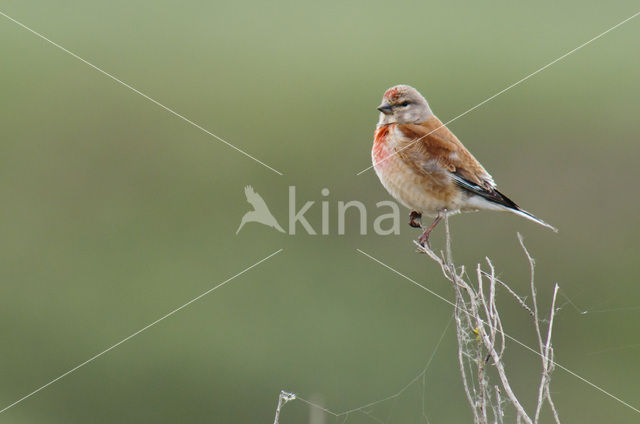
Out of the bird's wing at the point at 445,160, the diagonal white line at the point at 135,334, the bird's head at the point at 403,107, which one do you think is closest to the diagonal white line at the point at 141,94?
the diagonal white line at the point at 135,334

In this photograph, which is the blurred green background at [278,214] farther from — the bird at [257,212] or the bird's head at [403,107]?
the bird's head at [403,107]

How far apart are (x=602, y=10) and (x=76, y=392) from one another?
30.1 ft

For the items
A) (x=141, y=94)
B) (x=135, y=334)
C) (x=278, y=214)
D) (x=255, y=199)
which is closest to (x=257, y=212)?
(x=255, y=199)

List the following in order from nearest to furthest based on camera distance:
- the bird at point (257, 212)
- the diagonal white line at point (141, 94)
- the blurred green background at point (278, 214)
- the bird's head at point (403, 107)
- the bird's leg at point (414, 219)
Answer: the bird's leg at point (414, 219) < the bird's head at point (403, 107) < the blurred green background at point (278, 214) < the bird at point (257, 212) < the diagonal white line at point (141, 94)

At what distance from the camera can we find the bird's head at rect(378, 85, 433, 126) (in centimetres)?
577

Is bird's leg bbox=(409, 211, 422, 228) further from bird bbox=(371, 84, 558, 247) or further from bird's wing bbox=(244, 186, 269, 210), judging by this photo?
bird's wing bbox=(244, 186, 269, 210)

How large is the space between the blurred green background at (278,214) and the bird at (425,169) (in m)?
2.44

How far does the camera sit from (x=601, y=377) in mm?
8555

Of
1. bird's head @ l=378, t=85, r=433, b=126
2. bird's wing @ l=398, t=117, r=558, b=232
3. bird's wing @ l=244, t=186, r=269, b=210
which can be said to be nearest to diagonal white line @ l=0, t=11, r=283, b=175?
bird's wing @ l=244, t=186, r=269, b=210

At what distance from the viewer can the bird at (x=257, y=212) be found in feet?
31.9

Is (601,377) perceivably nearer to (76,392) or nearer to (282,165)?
(282,165)

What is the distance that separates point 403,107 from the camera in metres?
5.79

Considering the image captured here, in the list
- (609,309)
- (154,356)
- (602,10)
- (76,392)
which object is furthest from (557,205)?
(602,10)

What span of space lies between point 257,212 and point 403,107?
4.39 m
